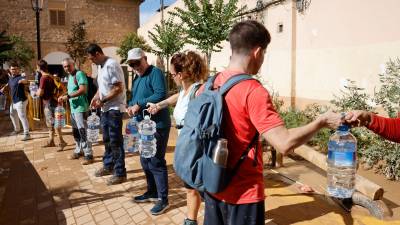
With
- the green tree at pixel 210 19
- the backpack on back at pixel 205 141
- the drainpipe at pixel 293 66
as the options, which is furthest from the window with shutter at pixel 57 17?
the backpack on back at pixel 205 141

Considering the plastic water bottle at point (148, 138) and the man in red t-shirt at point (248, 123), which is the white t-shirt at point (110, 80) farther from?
the man in red t-shirt at point (248, 123)

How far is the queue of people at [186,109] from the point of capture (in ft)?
6.19

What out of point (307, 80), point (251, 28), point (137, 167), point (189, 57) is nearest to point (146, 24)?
point (307, 80)

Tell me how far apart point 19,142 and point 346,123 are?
27.9 feet

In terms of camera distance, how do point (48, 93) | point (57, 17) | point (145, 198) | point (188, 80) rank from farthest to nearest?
point (57, 17), point (48, 93), point (145, 198), point (188, 80)

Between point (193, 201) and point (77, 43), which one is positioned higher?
point (77, 43)

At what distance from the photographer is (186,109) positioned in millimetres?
3457

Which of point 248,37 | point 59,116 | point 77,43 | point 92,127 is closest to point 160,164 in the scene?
point 248,37

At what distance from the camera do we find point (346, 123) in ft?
7.12

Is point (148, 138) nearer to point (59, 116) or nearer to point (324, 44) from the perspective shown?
point (59, 116)

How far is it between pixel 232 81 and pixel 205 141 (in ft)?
1.16

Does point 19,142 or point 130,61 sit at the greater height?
point 130,61

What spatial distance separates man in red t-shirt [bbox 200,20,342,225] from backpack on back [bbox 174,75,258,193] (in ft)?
0.15

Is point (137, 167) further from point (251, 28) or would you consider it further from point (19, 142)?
point (251, 28)
